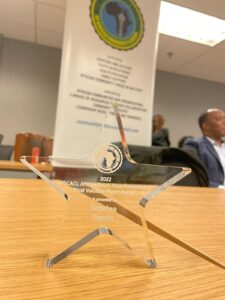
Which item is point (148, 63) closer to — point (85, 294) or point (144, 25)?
point (144, 25)

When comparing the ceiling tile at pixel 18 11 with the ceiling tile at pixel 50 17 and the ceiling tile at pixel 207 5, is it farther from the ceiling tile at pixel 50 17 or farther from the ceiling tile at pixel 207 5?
the ceiling tile at pixel 207 5

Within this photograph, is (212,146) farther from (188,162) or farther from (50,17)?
(50,17)

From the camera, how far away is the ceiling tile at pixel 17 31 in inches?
139

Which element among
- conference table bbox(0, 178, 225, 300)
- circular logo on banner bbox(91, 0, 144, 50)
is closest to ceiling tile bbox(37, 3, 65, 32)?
circular logo on banner bbox(91, 0, 144, 50)

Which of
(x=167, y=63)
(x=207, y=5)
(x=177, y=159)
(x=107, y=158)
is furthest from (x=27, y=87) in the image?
(x=107, y=158)

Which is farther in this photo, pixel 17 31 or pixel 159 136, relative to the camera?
pixel 17 31

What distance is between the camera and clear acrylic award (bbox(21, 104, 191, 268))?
289 mm

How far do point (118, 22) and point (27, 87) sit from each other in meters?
2.64

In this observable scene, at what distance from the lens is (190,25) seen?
321cm

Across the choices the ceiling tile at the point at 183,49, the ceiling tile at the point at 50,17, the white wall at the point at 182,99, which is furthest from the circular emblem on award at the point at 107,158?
the white wall at the point at 182,99

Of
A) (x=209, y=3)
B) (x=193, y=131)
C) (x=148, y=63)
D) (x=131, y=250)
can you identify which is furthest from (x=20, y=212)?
(x=193, y=131)

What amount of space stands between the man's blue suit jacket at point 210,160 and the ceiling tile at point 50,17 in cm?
202

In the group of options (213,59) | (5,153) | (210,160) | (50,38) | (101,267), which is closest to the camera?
(101,267)

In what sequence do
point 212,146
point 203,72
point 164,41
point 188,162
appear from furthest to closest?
point 203,72 < point 164,41 < point 212,146 < point 188,162
